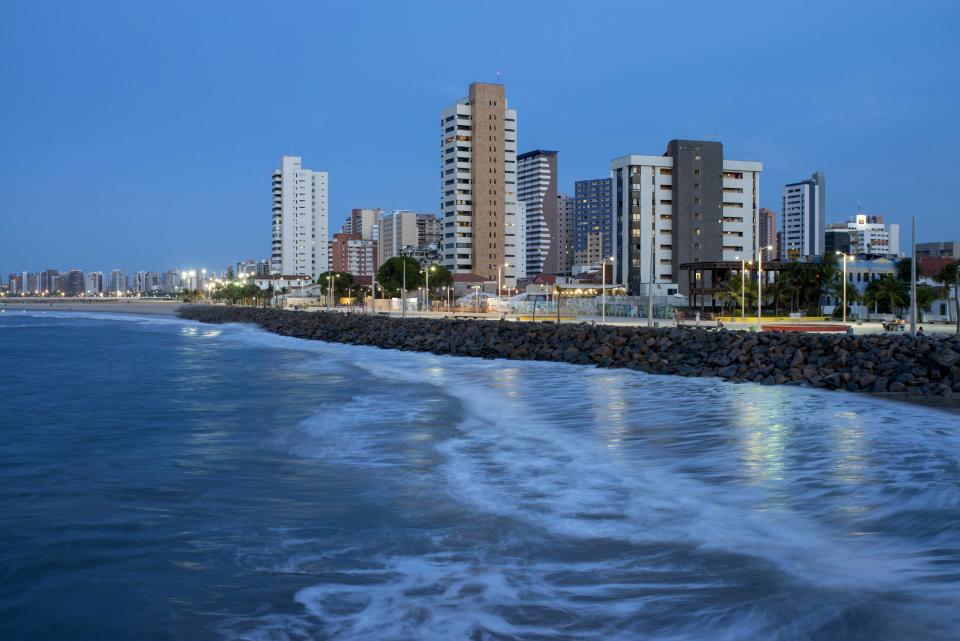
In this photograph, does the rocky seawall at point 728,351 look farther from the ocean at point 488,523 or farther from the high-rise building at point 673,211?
the high-rise building at point 673,211

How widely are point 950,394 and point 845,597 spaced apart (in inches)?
645

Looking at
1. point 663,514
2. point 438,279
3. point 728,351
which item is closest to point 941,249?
point 438,279

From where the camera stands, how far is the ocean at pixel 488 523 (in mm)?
6633

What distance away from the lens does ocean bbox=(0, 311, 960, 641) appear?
261 inches

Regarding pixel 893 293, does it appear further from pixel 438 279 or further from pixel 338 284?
pixel 338 284

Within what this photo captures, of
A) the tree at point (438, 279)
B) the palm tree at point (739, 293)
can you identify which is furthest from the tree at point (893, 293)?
the tree at point (438, 279)

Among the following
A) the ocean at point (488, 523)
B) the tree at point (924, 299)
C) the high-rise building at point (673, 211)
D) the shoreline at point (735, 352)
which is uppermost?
the high-rise building at point (673, 211)

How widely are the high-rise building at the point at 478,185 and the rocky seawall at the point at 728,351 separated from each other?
3782 inches

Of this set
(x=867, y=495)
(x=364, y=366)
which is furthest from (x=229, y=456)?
(x=364, y=366)

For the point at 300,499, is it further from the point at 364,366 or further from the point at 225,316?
the point at 225,316

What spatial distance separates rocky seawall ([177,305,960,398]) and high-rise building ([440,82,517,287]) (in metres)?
96.1

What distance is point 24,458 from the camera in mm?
14305

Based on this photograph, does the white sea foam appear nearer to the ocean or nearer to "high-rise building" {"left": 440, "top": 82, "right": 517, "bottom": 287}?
the ocean

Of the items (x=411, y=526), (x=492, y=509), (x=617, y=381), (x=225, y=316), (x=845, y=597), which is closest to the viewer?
(x=845, y=597)
